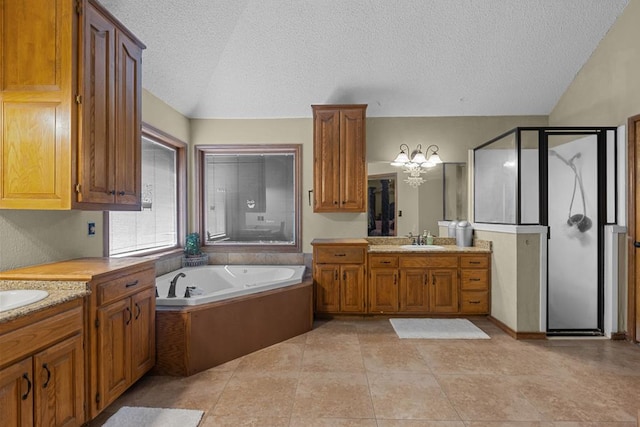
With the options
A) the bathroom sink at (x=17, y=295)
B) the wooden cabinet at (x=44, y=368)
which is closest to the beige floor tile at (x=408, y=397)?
the wooden cabinet at (x=44, y=368)

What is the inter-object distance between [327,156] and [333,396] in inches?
99.9

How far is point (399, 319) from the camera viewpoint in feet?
12.7

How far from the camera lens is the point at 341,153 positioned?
403 cm

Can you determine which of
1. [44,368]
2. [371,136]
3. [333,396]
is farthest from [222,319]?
[371,136]

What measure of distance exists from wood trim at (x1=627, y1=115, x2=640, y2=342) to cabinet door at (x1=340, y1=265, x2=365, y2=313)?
2.49 m

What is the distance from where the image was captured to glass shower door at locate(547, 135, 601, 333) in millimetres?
3398

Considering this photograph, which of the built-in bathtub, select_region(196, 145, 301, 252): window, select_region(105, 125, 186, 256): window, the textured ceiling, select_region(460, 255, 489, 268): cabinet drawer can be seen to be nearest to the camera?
the built-in bathtub

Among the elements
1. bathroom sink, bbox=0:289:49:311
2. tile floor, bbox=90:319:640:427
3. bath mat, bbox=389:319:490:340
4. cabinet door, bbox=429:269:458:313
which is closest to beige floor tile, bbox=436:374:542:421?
tile floor, bbox=90:319:640:427

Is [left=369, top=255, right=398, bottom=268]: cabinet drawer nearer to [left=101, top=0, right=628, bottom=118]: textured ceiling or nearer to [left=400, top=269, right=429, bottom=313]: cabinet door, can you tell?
[left=400, top=269, right=429, bottom=313]: cabinet door

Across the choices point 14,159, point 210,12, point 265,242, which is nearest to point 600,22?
point 210,12

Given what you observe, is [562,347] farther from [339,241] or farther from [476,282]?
[339,241]

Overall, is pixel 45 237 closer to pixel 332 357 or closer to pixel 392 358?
pixel 332 357

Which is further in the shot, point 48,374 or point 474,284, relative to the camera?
point 474,284

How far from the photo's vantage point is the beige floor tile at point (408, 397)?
209cm
